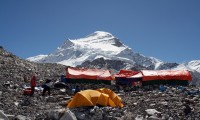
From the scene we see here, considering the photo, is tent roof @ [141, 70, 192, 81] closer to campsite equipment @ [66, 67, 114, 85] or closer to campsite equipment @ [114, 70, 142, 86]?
campsite equipment @ [114, 70, 142, 86]

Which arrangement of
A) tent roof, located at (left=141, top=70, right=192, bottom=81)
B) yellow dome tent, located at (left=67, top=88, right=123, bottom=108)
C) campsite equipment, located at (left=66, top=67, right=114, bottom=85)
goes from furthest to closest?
campsite equipment, located at (left=66, top=67, right=114, bottom=85), tent roof, located at (left=141, top=70, right=192, bottom=81), yellow dome tent, located at (left=67, top=88, right=123, bottom=108)

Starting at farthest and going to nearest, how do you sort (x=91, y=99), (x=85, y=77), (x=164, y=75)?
(x=85, y=77) < (x=164, y=75) < (x=91, y=99)

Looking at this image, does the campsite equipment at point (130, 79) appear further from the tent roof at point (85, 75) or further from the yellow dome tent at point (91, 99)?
the yellow dome tent at point (91, 99)

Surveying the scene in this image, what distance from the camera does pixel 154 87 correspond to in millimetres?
34719

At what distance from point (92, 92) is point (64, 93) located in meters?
7.98

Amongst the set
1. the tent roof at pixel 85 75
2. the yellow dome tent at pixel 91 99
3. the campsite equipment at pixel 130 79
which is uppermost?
the tent roof at pixel 85 75

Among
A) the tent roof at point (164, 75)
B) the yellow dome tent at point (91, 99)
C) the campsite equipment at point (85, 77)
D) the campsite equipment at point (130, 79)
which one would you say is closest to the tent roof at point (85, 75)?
the campsite equipment at point (85, 77)

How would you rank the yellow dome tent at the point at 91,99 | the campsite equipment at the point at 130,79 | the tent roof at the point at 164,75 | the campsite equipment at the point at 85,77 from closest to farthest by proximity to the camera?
the yellow dome tent at the point at 91,99
the tent roof at the point at 164,75
the campsite equipment at the point at 130,79
the campsite equipment at the point at 85,77

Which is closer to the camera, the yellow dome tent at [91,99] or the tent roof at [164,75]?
the yellow dome tent at [91,99]

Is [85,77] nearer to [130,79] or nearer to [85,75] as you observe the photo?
[85,75]

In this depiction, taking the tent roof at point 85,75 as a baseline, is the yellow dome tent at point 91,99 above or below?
below

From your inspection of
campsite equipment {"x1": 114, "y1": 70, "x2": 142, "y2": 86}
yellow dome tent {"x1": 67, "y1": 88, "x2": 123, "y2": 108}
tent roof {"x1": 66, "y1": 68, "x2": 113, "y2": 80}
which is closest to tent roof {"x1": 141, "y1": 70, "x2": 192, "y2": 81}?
campsite equipment {"x1": 114, "y1": 70, "x2": 142, "y2": 86}

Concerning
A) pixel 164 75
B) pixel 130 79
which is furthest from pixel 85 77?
pixel 164 75

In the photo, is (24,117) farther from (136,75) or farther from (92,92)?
(136,75)
